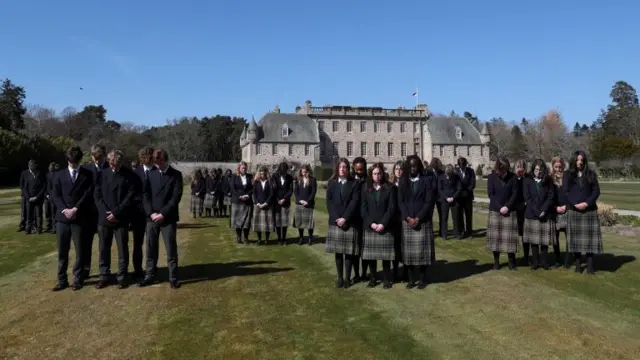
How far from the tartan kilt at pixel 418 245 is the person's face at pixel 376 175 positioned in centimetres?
79

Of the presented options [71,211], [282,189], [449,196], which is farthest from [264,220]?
[71,211]

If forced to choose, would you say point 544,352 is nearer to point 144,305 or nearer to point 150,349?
point 150,349

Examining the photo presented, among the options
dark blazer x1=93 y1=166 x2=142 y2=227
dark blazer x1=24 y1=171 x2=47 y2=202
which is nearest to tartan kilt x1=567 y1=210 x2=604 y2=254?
dark blazer x1=93 y1=166 x2=142 y2=227

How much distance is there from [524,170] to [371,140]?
68.9 meters

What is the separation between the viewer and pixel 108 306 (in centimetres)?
636

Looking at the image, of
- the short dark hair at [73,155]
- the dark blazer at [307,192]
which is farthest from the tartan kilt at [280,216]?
the short dark hair at [73,155]

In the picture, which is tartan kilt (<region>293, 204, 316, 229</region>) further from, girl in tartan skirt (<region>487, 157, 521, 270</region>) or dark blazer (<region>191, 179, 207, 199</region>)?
dark blazer (<region>191, 179, 207, 199</region>)

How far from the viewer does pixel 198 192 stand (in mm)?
18125

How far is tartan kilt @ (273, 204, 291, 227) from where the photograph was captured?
1158 centimetres

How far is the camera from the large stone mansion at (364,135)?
71000 mm

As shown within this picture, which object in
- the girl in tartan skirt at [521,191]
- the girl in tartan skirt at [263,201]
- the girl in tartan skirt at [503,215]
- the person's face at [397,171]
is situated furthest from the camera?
the girl in tartan skirt at [263,201]

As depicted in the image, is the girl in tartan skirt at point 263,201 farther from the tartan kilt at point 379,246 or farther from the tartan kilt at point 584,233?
the tartan kilt at point 584,233

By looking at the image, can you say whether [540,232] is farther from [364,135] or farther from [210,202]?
[364,135]

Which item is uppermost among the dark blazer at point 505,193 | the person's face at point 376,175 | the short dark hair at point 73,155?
the short dark hair at point 73,155
